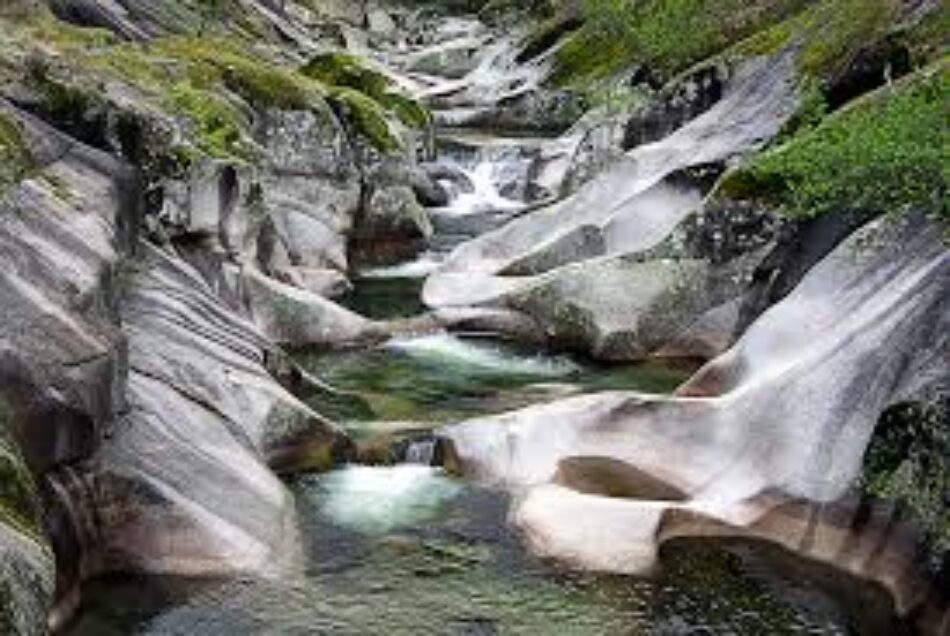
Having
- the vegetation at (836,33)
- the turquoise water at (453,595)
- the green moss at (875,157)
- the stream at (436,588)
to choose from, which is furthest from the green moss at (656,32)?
the turquoise water at (453,595)

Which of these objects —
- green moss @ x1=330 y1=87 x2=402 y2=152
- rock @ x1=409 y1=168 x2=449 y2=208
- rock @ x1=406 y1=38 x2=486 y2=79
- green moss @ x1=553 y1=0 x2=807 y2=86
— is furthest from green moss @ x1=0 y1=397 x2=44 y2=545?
rock @ x1=406 y1=38 x2=486 y2=79

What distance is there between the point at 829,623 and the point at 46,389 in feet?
29.2

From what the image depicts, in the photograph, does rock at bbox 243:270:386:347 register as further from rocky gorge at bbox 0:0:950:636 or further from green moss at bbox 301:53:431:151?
green moss at bbox 301:53:431:151

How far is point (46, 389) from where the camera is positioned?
13836 mm

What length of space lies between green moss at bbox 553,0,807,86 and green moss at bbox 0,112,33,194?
2730cm

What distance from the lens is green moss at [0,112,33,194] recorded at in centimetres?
1756

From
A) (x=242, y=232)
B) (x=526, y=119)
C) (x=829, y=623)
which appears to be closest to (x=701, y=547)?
(x=829, y=623)

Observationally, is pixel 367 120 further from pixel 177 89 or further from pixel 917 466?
pixel 917 466

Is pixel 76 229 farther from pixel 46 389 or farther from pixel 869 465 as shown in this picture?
pixel 869 465

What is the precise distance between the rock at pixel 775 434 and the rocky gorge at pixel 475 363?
50 mm

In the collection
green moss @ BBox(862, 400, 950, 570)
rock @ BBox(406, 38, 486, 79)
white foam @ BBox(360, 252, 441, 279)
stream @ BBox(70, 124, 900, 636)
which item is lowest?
rock @ BBox(406, 38, 486, 79)

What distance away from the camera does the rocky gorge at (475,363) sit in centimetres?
1483

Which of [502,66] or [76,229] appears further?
[502,66]

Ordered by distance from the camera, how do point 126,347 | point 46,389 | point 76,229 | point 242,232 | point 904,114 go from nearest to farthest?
point 46,389 < point 126,347 < point 76,229 < point 904,114 < point 242,232
